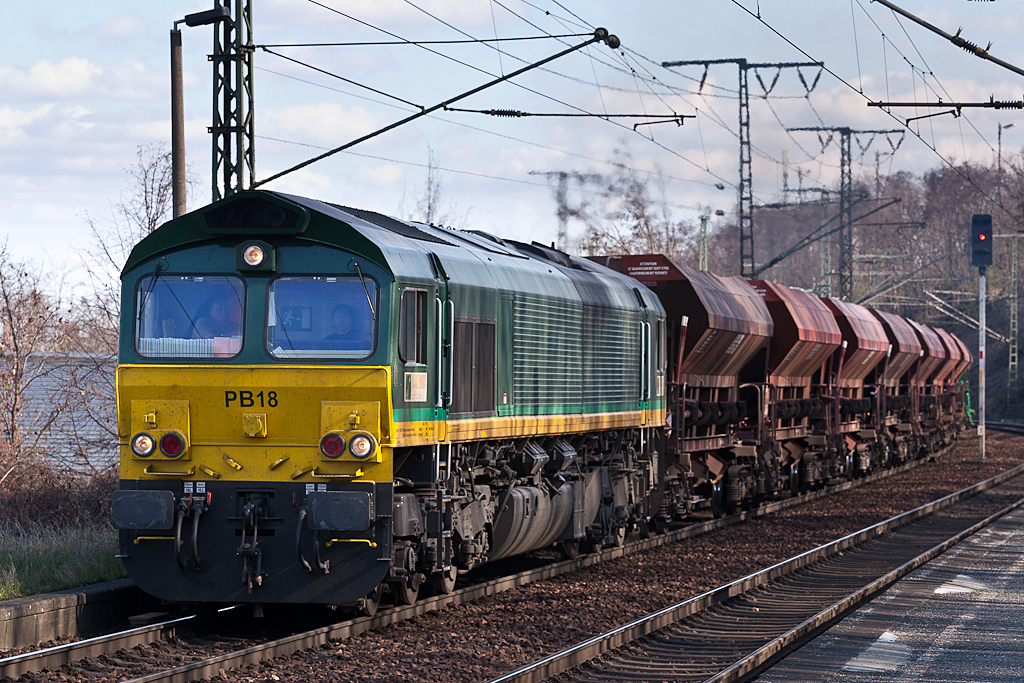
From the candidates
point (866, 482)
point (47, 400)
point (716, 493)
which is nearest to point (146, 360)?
point (47, 400)

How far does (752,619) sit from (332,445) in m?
4.84

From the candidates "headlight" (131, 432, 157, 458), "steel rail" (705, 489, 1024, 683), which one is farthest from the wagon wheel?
"steel rail" (705, 489, 1024, 683)

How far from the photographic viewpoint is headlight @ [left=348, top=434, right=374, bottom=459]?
1068 cm

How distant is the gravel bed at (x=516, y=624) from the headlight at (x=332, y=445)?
1572 mm

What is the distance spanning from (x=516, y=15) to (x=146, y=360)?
10308mm

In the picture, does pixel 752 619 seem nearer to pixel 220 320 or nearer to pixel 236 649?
pixel 236 649

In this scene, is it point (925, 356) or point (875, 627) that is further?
point (925, 356)

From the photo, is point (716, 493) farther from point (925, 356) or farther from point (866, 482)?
point (925, 356)

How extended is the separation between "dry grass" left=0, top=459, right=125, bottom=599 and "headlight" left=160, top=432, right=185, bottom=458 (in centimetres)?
180

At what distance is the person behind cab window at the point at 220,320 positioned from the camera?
11.1 m

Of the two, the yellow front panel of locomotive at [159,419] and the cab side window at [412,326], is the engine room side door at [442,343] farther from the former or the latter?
the yellow front panel of locomotive at [159,419]

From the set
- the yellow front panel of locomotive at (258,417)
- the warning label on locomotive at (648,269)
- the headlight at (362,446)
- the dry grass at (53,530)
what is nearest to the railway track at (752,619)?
the headlight at (362,446)

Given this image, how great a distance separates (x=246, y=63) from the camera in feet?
55.2

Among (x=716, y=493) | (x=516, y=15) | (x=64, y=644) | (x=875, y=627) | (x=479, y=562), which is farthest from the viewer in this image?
(x=716, y=493)
